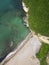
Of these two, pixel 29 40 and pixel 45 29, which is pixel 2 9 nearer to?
pixel 29 40

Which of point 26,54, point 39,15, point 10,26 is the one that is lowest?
point 26,54

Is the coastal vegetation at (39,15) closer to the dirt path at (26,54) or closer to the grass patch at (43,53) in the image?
the grass patch at (43,53)

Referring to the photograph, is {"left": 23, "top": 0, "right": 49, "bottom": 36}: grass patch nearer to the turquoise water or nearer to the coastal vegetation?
the coastal vegetation

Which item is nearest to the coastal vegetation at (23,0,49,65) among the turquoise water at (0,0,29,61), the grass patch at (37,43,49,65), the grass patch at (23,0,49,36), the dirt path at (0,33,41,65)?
the grass patch at (23,0,49,36)

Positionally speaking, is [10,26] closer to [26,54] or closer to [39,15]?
[26,54]

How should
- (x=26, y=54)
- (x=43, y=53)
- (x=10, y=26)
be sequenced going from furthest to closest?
(x=10, y=26) < (x=26, y=54) < (x=43, y=53)

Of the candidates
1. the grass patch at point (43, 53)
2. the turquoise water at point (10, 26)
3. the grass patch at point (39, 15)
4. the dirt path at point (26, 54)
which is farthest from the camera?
the turquoise water at point (10, 26)

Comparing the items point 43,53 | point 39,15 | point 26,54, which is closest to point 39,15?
point 39,15

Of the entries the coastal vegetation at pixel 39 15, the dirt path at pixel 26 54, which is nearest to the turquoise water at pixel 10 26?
the dirt path at pixel 26 54

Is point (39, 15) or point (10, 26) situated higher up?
point (39, 15)
